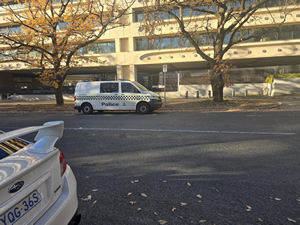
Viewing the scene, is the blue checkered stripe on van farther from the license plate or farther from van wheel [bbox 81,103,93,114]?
the license plate

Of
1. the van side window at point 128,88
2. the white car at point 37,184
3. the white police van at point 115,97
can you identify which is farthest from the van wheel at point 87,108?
the white car at point 37,184

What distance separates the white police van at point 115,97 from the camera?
12.5m

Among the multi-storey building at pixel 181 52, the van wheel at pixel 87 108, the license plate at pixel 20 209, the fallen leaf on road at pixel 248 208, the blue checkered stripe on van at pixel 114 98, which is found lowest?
the fallen leaf on road at pixel 248 208

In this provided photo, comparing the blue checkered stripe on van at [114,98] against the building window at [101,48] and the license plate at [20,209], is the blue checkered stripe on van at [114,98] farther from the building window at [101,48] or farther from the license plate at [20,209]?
Answer: the building window at [101,48]

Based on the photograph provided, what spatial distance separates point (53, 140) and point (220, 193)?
2315 mm

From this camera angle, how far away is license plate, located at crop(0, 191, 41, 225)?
140 cm

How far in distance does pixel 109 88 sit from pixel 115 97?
67cm

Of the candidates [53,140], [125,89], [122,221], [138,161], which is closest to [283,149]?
[138,161]

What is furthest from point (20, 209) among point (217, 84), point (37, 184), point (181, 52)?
point (181, 52)

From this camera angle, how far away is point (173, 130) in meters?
7.64

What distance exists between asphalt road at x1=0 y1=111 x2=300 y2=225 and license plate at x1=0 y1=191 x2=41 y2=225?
1025mm

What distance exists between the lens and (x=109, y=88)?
1300cm

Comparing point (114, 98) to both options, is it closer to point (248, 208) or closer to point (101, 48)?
point (248, 208)

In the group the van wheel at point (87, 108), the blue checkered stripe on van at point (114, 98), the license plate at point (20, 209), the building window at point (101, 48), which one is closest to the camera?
the license plate at point (20, 209)
